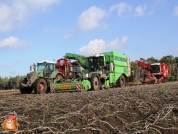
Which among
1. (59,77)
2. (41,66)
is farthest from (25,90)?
Result: (59,77)

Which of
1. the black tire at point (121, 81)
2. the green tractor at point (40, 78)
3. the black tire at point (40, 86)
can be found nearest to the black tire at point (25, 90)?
the green tractor at point (40, 78)

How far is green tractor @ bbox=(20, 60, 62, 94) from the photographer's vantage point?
50.8 ft

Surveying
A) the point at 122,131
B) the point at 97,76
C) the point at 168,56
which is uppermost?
the point at 168,56

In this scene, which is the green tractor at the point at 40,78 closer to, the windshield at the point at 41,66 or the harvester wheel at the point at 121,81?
the windshield at the point at 41,66

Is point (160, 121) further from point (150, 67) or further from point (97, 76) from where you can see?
point (150, 67)

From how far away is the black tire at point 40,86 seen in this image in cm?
1518

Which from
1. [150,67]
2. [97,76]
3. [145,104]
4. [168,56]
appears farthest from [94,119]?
[168,56]

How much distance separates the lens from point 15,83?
6481 centimetres

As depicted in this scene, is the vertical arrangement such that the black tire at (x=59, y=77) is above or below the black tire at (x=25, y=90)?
above

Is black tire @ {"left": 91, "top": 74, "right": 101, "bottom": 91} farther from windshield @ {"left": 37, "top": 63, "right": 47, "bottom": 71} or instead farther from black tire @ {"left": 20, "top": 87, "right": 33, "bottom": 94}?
black tire @ {"left": 20, "top": 87, "right": 33, "bottom": 94}

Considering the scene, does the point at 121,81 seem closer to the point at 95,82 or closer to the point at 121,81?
the point at 121,81

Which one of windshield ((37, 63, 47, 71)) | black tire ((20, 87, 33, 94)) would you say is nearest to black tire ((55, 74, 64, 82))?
windshield ((37, 63, 47, 71))

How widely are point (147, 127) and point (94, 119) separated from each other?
102 centimetres

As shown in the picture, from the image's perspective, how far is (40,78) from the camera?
51.5 feet
